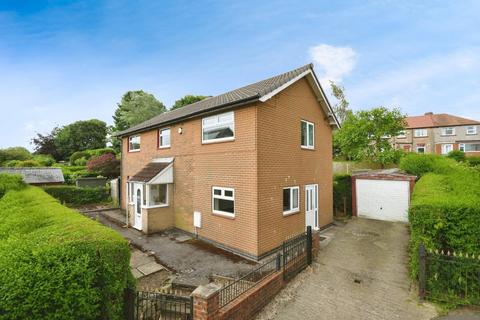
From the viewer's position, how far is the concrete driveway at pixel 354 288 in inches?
221

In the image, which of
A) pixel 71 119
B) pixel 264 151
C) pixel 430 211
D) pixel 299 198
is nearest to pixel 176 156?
pixel 264 151

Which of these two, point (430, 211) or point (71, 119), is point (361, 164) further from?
point (71, 119)

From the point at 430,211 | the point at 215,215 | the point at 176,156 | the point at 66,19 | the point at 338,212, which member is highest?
the point at 66,19

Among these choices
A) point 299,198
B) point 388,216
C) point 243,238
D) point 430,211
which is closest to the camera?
point 430,211

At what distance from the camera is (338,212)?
54.7ft

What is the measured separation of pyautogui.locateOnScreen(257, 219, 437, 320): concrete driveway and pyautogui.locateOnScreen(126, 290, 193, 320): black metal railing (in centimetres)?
200

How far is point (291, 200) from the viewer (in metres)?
10.5

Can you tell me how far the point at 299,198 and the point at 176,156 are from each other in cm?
704

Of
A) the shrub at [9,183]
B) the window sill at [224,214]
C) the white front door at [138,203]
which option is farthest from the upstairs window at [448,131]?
the shrub at [9,183]

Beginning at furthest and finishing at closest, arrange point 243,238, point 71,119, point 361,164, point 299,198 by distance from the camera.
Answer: point 71,119, point 361,164, point 299,198, point 243,238

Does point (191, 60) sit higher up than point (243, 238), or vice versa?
point (191, 60)

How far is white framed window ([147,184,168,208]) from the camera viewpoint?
12.0m

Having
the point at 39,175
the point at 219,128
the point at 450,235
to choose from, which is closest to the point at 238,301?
the point at 450,235

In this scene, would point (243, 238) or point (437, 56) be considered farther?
point (437, 56)
